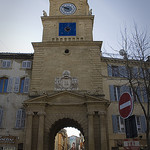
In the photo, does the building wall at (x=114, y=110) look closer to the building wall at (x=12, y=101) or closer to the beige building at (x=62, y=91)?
the beige building at (x=62, y=91)

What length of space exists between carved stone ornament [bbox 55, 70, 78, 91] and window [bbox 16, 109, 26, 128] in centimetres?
465

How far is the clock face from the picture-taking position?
25562 millimetres

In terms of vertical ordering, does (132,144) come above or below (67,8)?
below

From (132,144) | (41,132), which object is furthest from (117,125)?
(132,144)

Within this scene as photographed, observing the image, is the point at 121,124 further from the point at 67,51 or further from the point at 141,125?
the point at 67,51

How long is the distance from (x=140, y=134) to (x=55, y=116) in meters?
9.39

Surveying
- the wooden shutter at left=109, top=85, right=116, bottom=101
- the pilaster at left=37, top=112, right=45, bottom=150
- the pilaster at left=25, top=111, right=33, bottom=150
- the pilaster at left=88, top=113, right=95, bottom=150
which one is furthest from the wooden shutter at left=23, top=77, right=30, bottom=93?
the wooden shutter at left=109, top=85, right=116, bottom=101

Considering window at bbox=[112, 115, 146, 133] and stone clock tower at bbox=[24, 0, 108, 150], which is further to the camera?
window at bbox=[112, 115, 146, 133]

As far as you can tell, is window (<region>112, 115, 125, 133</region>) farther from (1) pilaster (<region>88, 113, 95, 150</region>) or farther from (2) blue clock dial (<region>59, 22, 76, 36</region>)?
(2) blue clock dial (<region>59, 22, 76, 36</region>)

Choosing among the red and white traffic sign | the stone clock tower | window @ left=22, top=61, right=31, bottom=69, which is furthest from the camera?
window @ left=22, top=61, right=31, bottom=69

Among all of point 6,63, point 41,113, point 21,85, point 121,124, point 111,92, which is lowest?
point 121,124

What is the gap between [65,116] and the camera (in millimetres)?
18516

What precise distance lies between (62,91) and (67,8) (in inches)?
509

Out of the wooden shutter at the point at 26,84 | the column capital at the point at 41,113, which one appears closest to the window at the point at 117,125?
the column capital at the point at 41,113
